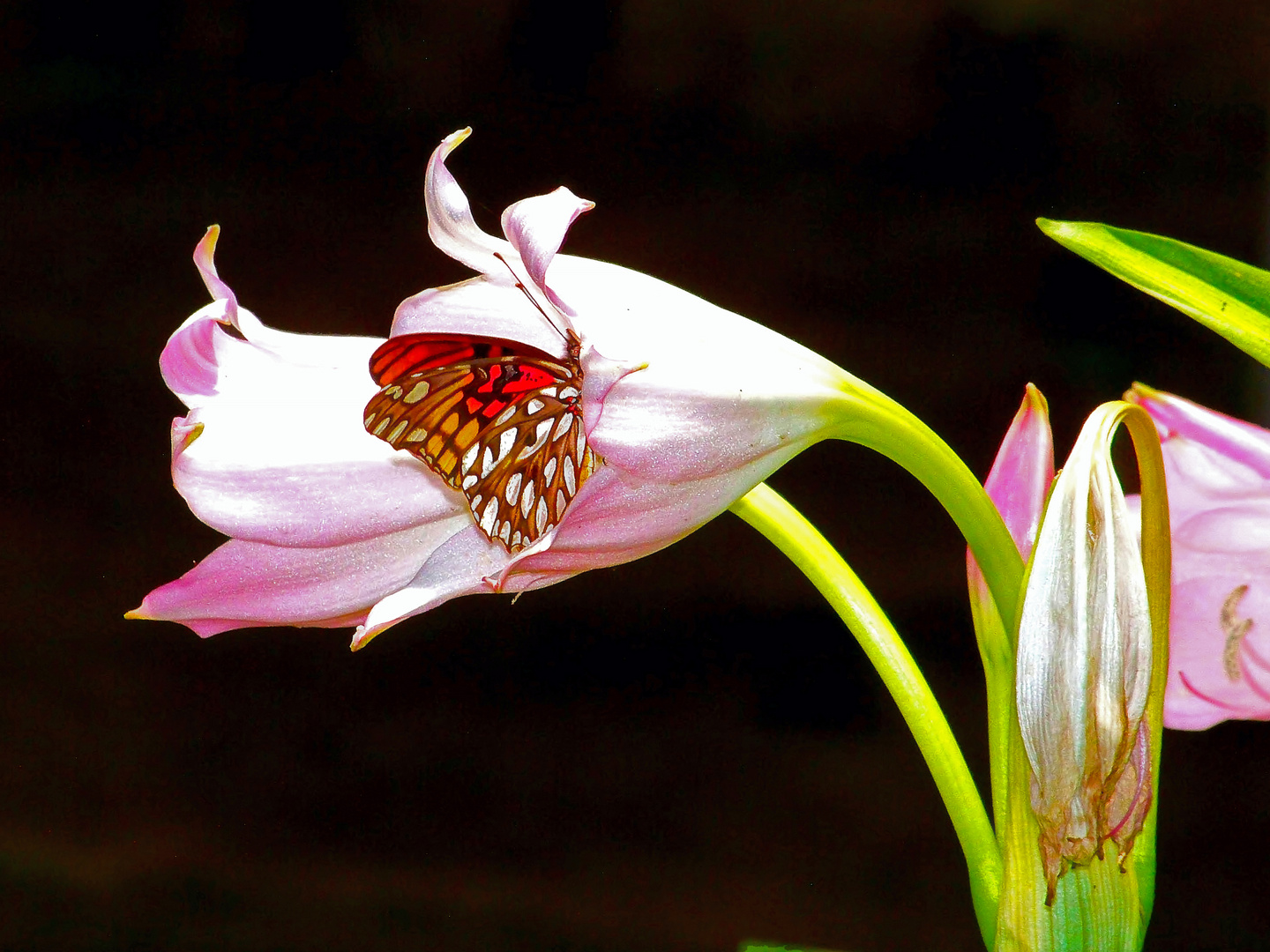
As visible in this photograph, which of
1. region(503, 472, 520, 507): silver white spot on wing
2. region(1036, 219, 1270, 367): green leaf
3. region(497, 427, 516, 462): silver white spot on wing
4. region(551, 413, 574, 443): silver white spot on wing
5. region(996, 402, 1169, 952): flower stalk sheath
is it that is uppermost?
region(1036, 219, 1270, 367): green leaf

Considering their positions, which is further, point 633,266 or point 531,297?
point 633,266

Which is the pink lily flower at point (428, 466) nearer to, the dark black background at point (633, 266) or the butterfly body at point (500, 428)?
the butterfly body at point (500, 428)

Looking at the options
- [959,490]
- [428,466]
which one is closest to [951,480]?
[959,490]

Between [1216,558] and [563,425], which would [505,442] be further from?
[1216,558]

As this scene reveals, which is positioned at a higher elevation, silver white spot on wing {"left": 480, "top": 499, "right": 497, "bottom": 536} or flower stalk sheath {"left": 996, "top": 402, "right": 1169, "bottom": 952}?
silver white spot on wing {"left": 480, "top": 499, "right": 497, "bottom": 536}

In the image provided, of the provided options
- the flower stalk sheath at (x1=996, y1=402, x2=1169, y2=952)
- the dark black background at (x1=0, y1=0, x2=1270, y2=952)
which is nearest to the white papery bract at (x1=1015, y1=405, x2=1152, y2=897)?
the flower stalk sheath at (x1=996, y1=402, x2=1169, y2=952)

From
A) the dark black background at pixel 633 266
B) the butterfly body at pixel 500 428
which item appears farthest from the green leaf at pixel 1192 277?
the dark black background at pixel 633 266

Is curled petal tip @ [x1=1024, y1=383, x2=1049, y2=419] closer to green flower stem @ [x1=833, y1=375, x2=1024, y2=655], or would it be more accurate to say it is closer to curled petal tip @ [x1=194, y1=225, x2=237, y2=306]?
green flower stem @ [x1=833, y1=375, x2=1024, y2=655]

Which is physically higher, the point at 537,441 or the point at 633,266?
the point at 633,266
